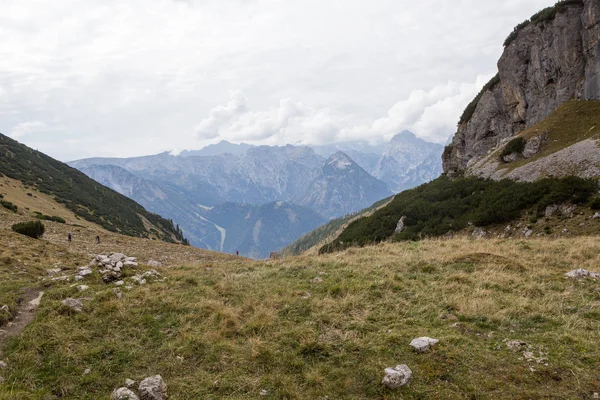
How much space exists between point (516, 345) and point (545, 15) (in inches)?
2721

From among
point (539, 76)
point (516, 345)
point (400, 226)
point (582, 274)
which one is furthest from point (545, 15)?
point (516, 345)

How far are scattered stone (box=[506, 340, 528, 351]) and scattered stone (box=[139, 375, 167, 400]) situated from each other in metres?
7.05

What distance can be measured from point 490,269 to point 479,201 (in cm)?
2879

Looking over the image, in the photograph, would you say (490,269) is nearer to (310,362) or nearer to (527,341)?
(527,341)

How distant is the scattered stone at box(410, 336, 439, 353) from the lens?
6816 millimetres

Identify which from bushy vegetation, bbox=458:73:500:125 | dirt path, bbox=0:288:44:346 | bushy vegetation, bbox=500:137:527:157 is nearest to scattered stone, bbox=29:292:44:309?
dirt path, bbox=0:288:44:346

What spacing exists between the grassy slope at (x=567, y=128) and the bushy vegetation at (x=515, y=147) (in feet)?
2.73

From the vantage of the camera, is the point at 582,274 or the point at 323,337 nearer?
the point at 323,337

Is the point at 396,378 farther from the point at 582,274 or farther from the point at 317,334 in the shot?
the point at 582,274

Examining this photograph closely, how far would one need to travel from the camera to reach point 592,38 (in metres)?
44.2

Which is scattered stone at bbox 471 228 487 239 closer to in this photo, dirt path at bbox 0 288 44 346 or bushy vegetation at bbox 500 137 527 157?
bushy vegetation at bbox 500 137 527 157

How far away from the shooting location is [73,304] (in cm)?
946

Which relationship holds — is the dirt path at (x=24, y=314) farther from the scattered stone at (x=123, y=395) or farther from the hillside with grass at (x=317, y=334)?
the scattered stone at (x=123, y=395)

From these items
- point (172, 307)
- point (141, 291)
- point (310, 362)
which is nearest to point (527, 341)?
point (310, 362)
